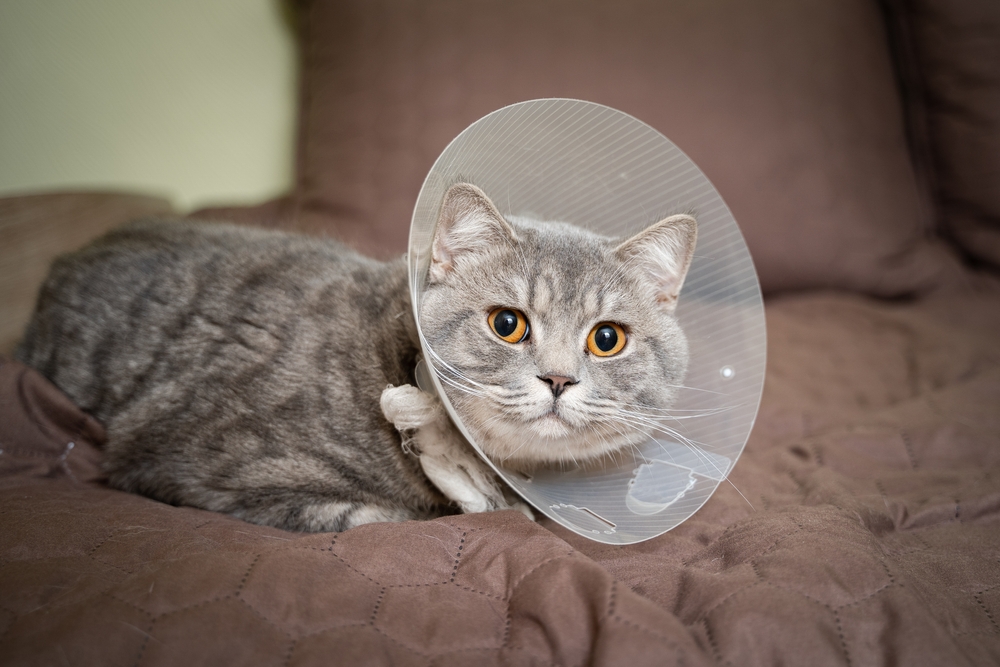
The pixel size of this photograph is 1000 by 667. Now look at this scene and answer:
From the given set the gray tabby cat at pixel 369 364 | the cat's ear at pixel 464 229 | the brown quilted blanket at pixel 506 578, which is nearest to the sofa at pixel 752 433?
the brown quilted blanket at pixel 506 578

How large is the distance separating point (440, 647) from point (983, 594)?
0.77 meters

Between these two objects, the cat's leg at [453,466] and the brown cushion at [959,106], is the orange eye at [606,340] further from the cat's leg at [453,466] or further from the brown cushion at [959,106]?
the brown cushion at [959,106]

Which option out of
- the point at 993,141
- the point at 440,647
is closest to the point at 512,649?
the point at 440,647

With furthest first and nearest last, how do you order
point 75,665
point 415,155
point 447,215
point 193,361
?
point 415,155 < point 193,361 < point 447,215 < point 75,665

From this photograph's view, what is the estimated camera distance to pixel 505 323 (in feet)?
3.22

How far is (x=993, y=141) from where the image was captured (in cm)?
195

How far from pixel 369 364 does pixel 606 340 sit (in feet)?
1.46

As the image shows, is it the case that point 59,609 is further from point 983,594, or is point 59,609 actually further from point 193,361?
point 983,594

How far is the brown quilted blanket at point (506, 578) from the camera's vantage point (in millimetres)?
652

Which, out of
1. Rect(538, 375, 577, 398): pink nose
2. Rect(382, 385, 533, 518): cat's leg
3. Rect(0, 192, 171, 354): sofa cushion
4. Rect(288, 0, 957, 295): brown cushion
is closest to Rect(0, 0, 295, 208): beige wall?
Rect(0, 192, 171, 354): sofa cushion

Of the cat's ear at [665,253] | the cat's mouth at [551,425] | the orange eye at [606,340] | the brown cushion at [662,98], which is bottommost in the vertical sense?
the cat's mouth at [551,425]

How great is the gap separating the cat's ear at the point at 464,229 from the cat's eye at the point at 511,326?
0.42 feet

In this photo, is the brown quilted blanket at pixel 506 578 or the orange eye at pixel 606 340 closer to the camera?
the brown quilted blanket at pixel 506 578

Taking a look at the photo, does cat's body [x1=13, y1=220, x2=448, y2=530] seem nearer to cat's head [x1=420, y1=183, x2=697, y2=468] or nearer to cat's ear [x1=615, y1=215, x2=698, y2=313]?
cat's head [x1=420, y1=183, x2=697, y2=468]
